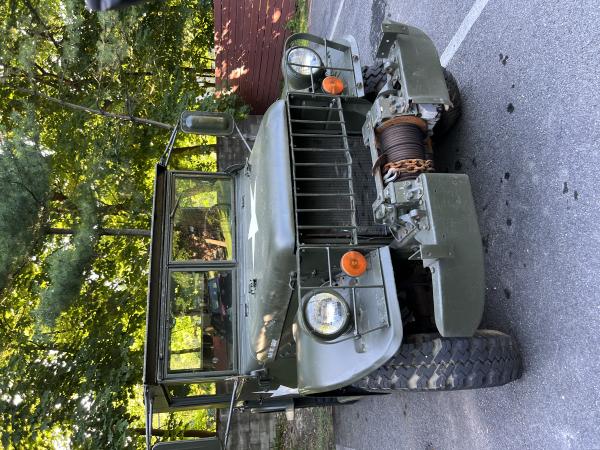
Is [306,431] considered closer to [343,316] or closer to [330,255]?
[330,255]

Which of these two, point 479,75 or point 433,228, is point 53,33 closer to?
point 479,75

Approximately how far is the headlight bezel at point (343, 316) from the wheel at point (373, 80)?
1784 mm

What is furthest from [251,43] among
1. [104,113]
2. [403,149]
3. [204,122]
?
[403,149]

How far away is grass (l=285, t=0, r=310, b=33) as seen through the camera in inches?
366

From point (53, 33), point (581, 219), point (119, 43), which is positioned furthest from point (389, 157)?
point (53, 33)

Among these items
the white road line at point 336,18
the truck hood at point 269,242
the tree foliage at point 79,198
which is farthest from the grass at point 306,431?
the white road line at point 336,18

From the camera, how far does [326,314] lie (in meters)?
2.76

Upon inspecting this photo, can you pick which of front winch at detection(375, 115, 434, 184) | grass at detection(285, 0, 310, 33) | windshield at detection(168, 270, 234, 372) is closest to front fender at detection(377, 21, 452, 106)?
front winch at detection(375, 115, 434, 184)

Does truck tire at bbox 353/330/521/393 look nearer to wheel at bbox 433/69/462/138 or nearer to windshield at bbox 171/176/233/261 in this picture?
wheel at bbox 433/69/462/138

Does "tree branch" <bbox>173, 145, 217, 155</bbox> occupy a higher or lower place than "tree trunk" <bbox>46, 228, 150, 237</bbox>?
higher

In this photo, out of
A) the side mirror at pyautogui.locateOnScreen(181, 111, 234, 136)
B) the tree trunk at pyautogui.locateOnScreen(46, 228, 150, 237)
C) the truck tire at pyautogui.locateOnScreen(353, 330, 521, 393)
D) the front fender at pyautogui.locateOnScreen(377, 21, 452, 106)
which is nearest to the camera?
the truck tire at pyautogui.locateOnScreen(353, 330, 521, 393)

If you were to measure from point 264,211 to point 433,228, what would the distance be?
1.17 meters

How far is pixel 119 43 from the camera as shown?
812cm

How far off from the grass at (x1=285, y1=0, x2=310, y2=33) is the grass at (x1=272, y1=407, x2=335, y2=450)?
6.57m
